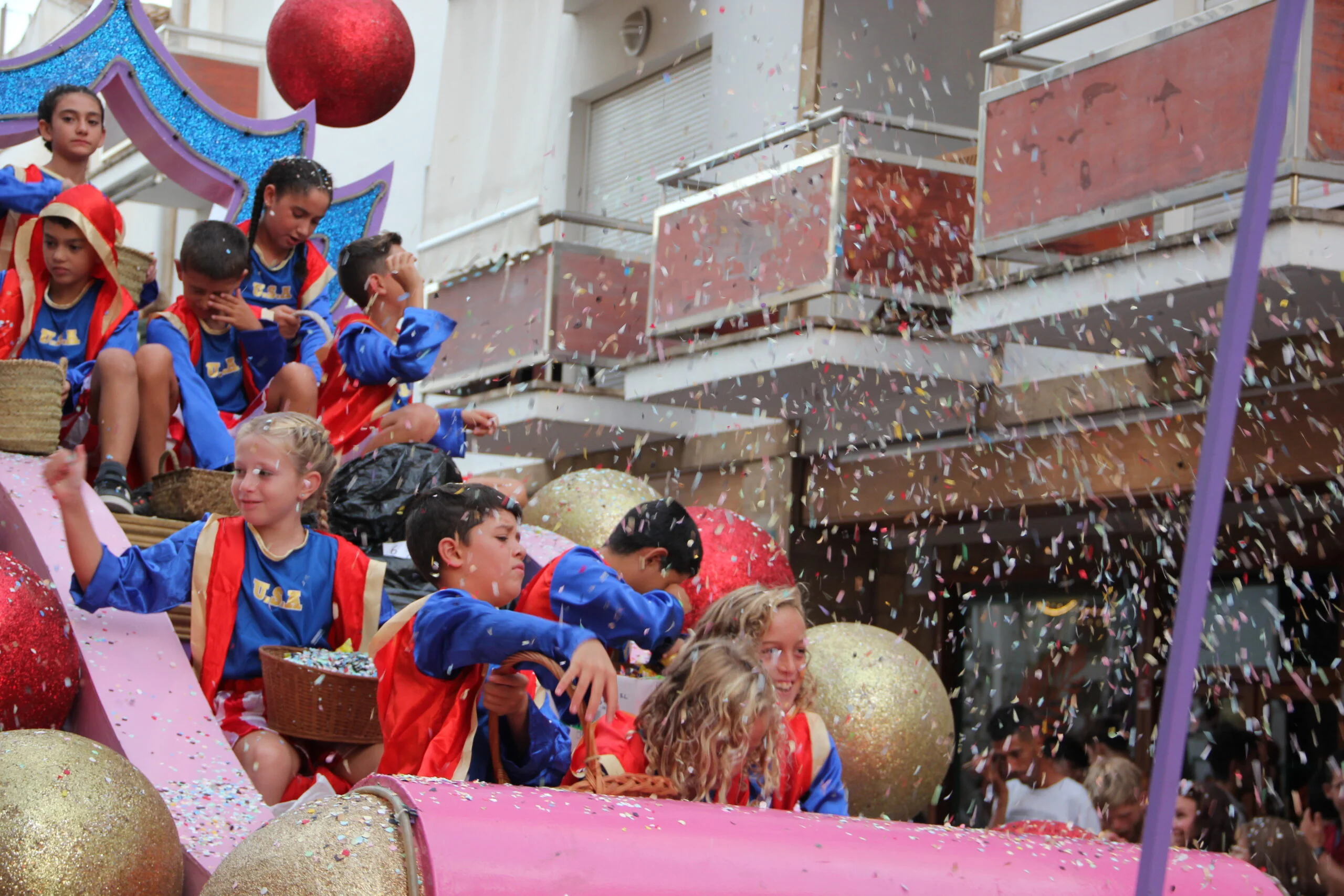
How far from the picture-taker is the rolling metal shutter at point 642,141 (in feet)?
41.0

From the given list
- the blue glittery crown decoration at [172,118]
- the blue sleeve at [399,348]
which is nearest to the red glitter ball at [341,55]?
the blue glittery crown decoration at [172,118]

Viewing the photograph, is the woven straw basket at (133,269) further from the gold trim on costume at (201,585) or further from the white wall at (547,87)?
the white wall at (547,87)

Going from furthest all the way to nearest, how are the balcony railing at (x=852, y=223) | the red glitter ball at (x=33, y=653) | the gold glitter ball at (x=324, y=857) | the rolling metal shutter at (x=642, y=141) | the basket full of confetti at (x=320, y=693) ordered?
the rolling metal shutter at (x=642, y=141), the balcony railing at (x=852, y=223), the basket full of confetti at (x=320, y=693), the red glitter ball at (x=33, y=653), the gold glitter ball at (x=324, y=857)

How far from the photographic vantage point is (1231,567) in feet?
28.3

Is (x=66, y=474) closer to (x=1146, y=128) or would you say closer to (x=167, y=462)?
(x=167, y=462)

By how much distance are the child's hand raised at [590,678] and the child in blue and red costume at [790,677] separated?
938 millimetres

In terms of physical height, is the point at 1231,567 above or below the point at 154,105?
below

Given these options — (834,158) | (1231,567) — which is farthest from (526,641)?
(1231,567)

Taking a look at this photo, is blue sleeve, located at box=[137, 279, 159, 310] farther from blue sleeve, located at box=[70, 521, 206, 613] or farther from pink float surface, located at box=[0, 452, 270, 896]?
blue sleeve, located at box=[70, 521, 206, 613]

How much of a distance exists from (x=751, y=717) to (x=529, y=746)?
1.53 ft

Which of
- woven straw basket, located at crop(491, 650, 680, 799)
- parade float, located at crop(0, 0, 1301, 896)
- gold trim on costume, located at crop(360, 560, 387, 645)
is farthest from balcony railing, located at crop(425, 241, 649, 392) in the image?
woven straw basket, located at crop(491, 650, 680, 799)

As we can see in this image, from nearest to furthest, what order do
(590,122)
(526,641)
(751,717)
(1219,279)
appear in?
(526,641)
(751,717)
(1219,279)
(590,122)

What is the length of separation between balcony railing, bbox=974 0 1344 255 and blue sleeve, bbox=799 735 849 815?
3494 millimetres

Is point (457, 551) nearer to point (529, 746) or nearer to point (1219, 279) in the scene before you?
point (529, 746)
